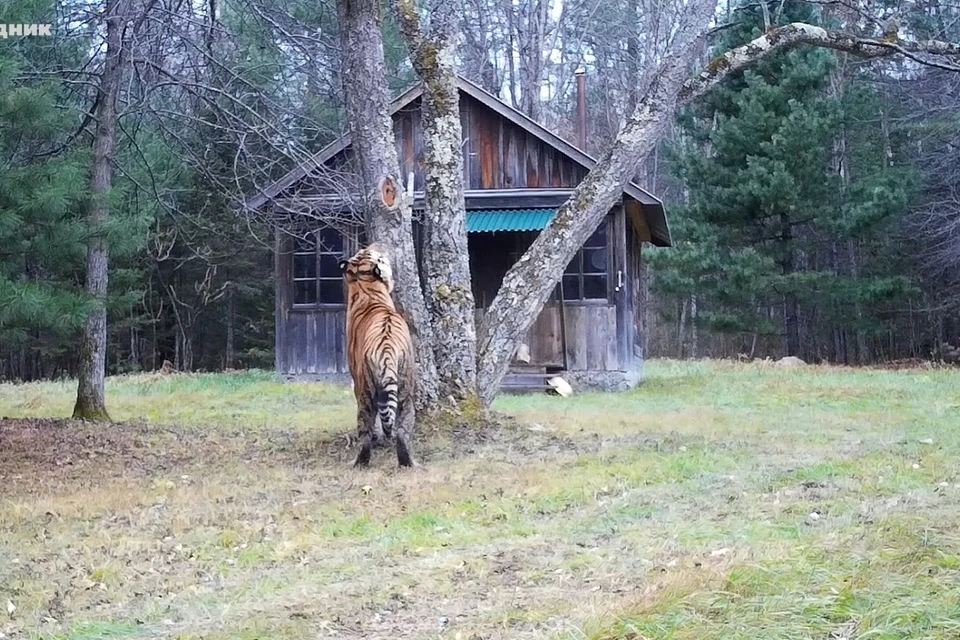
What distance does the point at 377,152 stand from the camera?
10523mm

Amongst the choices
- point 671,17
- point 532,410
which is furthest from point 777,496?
point 671,17

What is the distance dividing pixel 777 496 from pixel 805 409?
7656 millimetres

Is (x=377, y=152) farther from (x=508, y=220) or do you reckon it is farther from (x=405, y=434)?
(x=508, y=220)

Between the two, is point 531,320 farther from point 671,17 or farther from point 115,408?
point 671,17

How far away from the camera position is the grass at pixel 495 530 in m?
4.43

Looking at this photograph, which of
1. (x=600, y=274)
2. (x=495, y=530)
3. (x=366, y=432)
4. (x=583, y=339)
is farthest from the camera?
(x=600, y=274)

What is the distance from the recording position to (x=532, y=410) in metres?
14.0

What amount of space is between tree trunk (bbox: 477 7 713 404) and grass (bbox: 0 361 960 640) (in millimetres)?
1065

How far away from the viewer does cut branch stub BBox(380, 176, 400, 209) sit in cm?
1041

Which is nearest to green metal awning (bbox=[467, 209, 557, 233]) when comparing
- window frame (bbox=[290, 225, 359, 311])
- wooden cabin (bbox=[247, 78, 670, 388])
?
wooden cabin (bbox=[247, 78, 670, 388])

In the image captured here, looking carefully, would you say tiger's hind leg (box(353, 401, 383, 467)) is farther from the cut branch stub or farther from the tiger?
the cut branch stub

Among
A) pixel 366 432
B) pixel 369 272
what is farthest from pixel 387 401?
pixel 369 272

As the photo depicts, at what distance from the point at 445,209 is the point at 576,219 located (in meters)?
1.46

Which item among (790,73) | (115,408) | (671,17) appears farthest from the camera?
(671,17)
